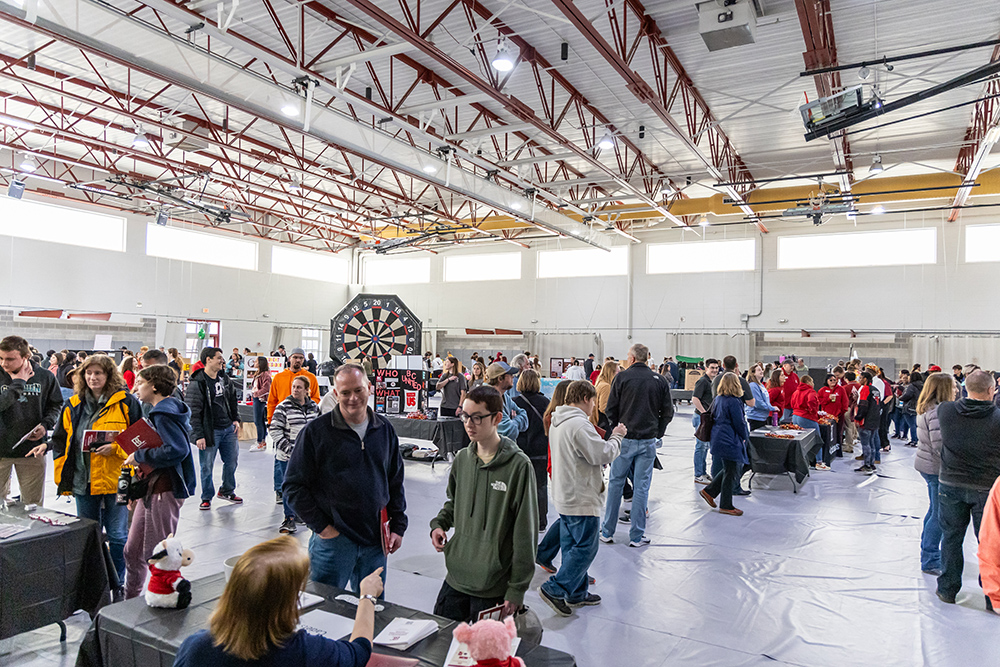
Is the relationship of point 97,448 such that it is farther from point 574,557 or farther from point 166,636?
point 574,557

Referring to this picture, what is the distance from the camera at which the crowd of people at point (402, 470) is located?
7.63 ft

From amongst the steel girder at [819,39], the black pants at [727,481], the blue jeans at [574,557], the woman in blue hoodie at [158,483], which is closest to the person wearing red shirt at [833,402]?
the black pants at [727,481]

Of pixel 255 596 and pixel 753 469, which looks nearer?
pixel 255 596

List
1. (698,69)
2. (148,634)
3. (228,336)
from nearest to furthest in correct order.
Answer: (148,634), (698,69), (228,336)

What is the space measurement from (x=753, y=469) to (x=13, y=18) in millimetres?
8873

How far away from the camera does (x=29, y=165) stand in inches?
552

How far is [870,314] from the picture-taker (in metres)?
17.4

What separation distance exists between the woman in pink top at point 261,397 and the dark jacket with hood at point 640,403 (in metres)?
5.24

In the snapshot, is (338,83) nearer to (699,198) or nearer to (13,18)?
(13,18)

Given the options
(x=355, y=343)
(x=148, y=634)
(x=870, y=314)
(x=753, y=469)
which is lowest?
(x=753, y=469)

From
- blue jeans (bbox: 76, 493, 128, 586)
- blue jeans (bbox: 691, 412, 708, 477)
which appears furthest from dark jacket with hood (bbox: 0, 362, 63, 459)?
blue jeans (bbox: 691, 412, 708, 477)

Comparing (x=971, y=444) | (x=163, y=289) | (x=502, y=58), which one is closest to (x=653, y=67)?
(x=502, y=58)

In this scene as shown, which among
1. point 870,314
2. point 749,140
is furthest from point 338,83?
point 870,314

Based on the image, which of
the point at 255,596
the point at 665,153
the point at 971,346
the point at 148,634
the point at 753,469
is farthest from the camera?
the point at 971,346
